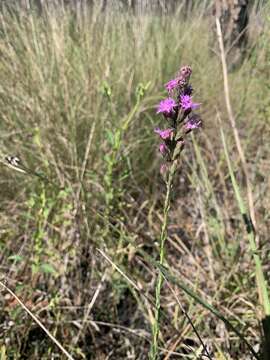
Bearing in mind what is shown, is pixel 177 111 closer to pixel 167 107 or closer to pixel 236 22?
pixel 167 107

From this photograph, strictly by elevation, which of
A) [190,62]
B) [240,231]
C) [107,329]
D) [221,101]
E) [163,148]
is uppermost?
[163,148]

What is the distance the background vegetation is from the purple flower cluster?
0.94 feet

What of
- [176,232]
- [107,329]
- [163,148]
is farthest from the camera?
[176,232]

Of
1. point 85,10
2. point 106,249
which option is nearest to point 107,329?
point 106,249

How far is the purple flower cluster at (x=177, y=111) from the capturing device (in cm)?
67

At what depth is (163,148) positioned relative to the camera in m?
0.70

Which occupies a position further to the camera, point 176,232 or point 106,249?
point 176,232

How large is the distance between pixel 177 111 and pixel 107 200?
0.71 meters

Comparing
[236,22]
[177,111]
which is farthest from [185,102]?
[236,22]

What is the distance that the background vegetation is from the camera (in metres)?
1.19

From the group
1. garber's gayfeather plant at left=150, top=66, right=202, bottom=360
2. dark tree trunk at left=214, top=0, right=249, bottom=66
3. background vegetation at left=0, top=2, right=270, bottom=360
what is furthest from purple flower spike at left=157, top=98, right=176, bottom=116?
dark tree trunk at left=214, top=0, right=249, bottom=66

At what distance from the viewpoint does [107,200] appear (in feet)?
4.44

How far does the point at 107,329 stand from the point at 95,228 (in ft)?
1.11

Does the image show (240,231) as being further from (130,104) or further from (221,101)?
(221,101)
